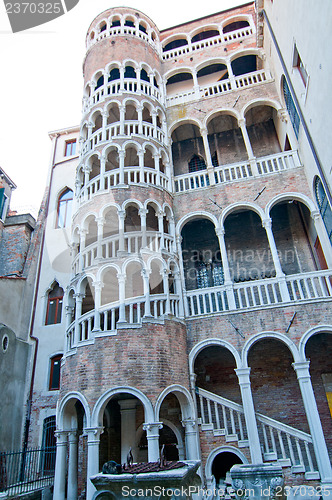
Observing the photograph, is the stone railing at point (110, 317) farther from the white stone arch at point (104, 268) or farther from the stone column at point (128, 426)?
the stone column at point (128, 426)

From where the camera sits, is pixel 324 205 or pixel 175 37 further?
pixel 175 37

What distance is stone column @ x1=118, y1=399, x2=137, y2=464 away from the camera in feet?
39.2

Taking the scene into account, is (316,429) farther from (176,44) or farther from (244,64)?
(176,44)

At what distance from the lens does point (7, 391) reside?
1378 cm

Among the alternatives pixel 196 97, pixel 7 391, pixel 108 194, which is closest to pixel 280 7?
pixel 196 97

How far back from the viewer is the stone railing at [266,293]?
1219 centimetres

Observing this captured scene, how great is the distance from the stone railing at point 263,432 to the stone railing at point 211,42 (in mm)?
18946

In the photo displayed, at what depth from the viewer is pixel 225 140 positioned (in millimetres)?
18594

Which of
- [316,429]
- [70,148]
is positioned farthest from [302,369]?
[70,148]

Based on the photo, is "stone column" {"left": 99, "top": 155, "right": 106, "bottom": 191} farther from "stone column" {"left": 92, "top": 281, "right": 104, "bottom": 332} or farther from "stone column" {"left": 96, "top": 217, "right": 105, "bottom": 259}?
"stone column" {"left": 92, "top": 281, "right": 104, "bottom": 332}

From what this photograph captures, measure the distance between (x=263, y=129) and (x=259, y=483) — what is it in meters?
16.5

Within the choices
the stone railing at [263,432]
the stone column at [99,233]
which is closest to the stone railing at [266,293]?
the stone railing at [263,432]

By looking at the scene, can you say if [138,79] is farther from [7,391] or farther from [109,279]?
[7,391]

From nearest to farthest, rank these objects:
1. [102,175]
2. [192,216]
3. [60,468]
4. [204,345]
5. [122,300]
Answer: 1. [60,468]
2. [122,300]
3. [204,345]
4. [102,175]
5. [192,216]
